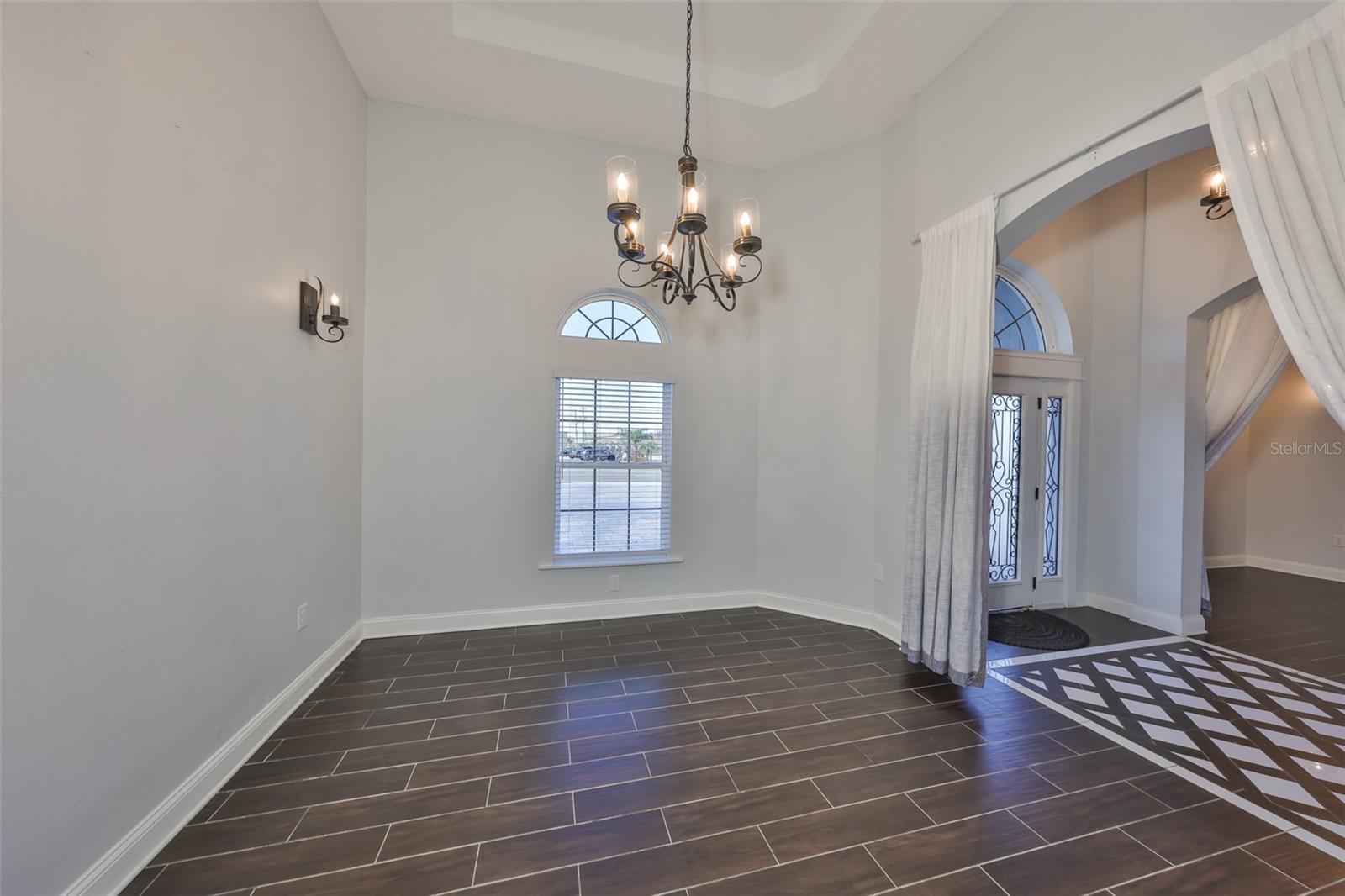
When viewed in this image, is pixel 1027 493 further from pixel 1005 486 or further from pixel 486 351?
pixel 486 351

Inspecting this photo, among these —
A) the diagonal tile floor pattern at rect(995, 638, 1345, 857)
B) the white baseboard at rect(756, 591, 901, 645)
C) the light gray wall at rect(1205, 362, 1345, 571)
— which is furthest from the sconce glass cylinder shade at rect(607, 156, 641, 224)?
the light gray wall at rect(1205, 362, 1345, 571)

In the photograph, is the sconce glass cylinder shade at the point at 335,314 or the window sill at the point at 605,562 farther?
the window sill at the point at 605,562

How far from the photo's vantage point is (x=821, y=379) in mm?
3973

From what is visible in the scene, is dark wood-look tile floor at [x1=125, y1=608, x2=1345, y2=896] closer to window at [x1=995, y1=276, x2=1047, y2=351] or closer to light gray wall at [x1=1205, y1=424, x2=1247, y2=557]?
window at [x1=995, y1=276, x2=1047, y2=351]

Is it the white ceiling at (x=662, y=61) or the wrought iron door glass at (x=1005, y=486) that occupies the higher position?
the white ceiling at (x=662, y=61)

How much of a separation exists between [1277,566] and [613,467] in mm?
7432

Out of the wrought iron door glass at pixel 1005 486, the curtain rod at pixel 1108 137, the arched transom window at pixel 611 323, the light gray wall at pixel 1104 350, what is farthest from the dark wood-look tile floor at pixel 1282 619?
the arched transom window at pixel 611 323

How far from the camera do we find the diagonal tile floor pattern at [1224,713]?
2.02 metres

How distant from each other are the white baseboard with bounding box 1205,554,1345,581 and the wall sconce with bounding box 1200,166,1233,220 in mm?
4370

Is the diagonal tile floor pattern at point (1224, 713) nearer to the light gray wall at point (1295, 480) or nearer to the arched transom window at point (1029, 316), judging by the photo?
the arched transom window at point (1029, 316)

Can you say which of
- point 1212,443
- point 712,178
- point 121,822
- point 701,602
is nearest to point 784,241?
point 712,178

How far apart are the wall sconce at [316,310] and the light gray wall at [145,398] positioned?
85 millimetres

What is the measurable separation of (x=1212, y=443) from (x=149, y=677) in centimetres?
639

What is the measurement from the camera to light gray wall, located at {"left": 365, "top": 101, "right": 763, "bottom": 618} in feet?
11.5
